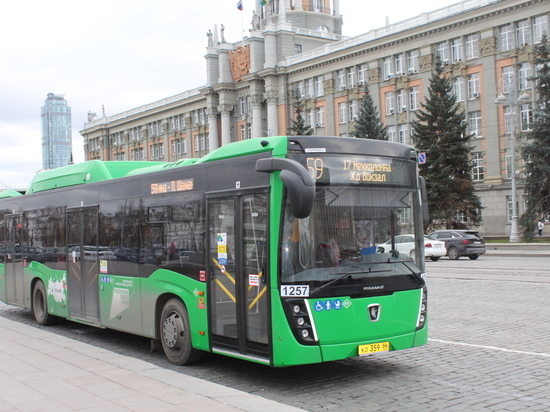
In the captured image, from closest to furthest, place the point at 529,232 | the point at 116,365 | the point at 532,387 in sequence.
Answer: the point at 532,387
the point at 116,365
the point at 529,232

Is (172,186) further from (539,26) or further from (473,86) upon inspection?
(473,86)

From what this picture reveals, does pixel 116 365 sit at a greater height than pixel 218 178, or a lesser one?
lesser

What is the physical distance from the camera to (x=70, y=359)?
353 inches

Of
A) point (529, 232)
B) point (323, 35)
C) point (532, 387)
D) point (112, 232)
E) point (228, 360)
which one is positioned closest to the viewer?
point (532, 387)

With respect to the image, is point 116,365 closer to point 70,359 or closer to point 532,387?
point 70,359

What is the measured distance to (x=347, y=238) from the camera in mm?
7578

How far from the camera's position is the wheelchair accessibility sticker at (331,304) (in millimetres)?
7355

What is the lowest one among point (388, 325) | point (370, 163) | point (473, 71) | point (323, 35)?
point (388, 325)

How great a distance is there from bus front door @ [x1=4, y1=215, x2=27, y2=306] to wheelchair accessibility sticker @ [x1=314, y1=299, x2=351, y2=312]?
30.4ft

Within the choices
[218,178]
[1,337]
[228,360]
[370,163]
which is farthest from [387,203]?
[1,337]

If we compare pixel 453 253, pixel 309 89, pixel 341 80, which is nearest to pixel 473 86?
pixel 341 80

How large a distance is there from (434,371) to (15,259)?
10.4 m

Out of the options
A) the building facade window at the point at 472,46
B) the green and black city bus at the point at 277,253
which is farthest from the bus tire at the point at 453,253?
the building facade window at the point at 472,46

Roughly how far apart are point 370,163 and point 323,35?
81.9m
